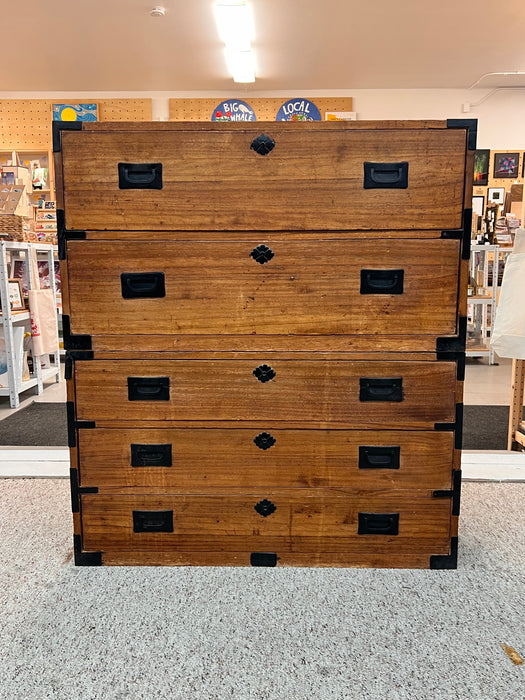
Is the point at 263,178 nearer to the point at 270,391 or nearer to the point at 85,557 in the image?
the point at 270,391

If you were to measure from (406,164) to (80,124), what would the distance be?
2.86 feet

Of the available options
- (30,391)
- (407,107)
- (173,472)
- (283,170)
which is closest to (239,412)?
(173,472)

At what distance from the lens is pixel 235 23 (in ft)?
17.4

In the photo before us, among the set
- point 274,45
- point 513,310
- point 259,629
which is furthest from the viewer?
point 274,45

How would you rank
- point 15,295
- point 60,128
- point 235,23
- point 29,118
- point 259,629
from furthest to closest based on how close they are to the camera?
point 29,118, point 235,23, point 15,295, point 60,128, point 259,629

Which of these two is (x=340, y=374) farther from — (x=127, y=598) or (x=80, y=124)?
(x=80, y=124)

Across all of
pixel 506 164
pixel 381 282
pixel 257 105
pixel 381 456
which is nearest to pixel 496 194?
pixel 506 164

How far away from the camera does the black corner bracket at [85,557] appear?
63.2 inches

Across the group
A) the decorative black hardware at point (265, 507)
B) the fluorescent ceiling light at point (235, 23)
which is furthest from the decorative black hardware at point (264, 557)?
the fluorescent ceiling light at point (235, 23)

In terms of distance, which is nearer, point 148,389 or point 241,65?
point 148,389

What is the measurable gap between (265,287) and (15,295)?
290 centimetres

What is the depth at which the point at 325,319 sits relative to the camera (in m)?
1.52

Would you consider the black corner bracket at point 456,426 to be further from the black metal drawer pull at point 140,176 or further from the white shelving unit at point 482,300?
the white shelving unit at point 482,300

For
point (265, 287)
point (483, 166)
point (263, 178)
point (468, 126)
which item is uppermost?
point (483, 166)
